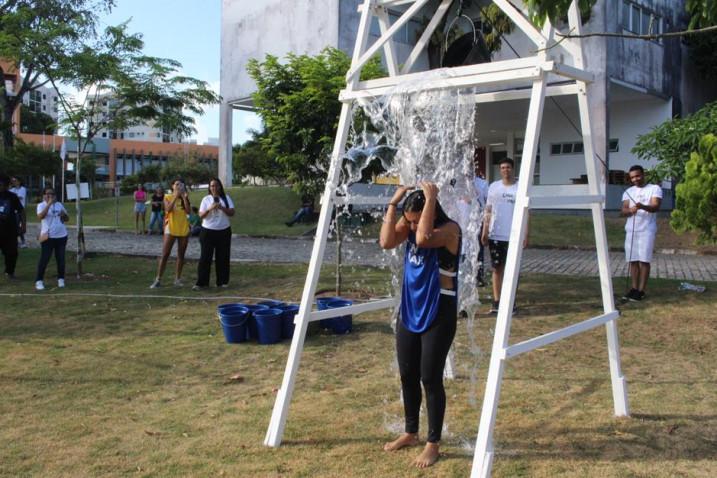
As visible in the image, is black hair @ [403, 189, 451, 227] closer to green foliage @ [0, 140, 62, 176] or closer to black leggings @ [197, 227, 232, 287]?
black leggings @ [197, 227, 232, 287]

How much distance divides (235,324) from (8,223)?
6740 millimetres

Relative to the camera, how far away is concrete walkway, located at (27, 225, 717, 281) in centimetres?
1283

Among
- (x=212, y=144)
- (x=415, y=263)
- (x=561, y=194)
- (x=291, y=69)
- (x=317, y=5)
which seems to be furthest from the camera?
(x=212, y=144)

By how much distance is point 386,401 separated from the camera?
5293 millimetres

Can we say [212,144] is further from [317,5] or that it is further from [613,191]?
[613,191]

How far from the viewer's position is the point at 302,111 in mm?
10555

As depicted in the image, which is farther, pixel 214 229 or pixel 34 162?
pixel 34 162

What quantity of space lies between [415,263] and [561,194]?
124cm

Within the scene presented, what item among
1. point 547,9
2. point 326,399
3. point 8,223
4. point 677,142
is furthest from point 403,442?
point 677,142

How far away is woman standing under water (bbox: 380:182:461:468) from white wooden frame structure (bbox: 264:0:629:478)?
0.44 metres

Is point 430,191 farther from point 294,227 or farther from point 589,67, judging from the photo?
point 589,67

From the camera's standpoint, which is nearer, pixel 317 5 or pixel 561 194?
pixel 561 194

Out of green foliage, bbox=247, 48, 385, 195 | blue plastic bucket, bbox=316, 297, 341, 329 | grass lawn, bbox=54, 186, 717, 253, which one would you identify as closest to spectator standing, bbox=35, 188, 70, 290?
green foliage, bbox=247, 48, 385, 195

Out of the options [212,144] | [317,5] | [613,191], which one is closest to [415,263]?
[613,191]
